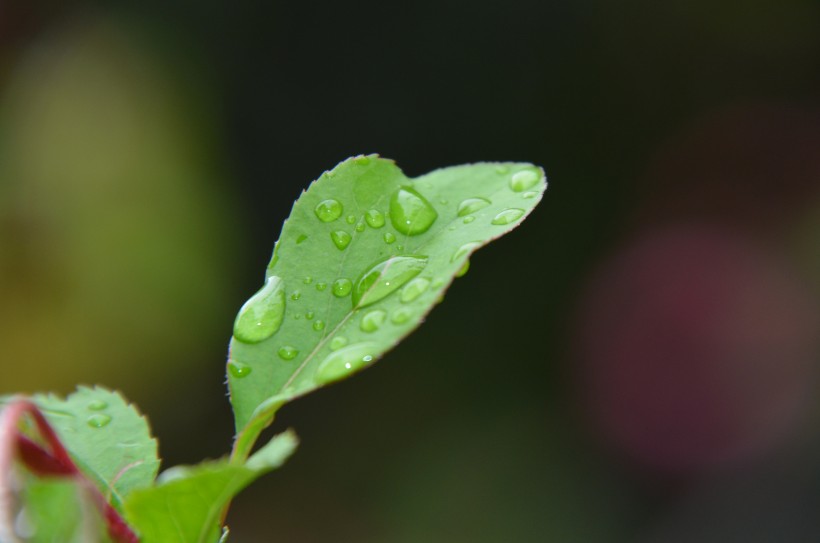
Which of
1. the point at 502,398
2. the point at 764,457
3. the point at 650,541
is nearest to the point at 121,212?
the point at 502,398

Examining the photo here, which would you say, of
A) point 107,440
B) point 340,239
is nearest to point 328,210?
point 340,239

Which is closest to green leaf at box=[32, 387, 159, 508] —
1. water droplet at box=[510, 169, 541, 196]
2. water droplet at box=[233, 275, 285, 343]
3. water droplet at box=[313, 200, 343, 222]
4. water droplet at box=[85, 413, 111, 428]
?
water droplet at box=[85, 413, 111, 428]

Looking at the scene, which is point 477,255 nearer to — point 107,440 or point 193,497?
point 107,440

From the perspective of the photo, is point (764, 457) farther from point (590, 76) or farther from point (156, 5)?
point (156, 5)

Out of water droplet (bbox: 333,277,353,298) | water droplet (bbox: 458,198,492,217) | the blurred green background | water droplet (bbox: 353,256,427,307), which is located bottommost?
the blurred green background

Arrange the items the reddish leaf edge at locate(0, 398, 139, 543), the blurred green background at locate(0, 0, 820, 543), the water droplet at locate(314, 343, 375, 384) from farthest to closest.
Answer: the blurred green background at locate(0, 0, 820, 543) → the water droplet at locate(314, 343, 375, 384) → the reddish leaf edge at locate(0, 398, 139, 543)

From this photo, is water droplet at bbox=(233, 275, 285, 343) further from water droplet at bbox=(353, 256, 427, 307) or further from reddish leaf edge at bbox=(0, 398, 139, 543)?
reddish leaf edge at bbox=(0, 398, 139, 543)

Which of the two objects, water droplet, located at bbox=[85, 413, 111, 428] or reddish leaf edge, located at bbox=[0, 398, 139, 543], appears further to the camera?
water droplet, located at bbox=[85, 413, 111, 428]
